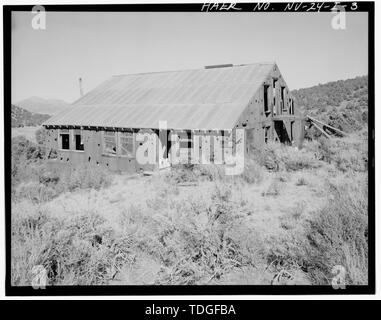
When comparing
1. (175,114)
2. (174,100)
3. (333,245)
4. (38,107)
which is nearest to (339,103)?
(174,100)

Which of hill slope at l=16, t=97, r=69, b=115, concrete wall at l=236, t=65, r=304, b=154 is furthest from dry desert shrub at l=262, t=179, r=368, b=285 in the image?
hill slope at l=16, t=97, r=69, b=115

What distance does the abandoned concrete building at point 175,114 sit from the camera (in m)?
13.3

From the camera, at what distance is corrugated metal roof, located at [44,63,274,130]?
13258 millimetres

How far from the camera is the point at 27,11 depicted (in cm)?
389

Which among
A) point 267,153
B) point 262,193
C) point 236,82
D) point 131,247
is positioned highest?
point 236,82

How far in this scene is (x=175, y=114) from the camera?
13953 millimetres

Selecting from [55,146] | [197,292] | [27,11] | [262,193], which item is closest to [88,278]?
[197,292]

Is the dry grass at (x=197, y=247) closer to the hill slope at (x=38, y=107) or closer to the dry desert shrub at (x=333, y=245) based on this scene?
the dry desert shrub at (x=333, y=245)

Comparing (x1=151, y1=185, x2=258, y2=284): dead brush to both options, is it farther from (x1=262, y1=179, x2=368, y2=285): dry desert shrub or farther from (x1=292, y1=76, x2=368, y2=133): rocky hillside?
(x1=292, y1=76, x2=368, y2=133): rocky hillside

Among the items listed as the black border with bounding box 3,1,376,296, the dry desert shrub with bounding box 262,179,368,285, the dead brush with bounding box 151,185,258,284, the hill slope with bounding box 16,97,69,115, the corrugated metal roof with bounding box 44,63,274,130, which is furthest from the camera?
the hill slope with bounding box 16,97,69,115
